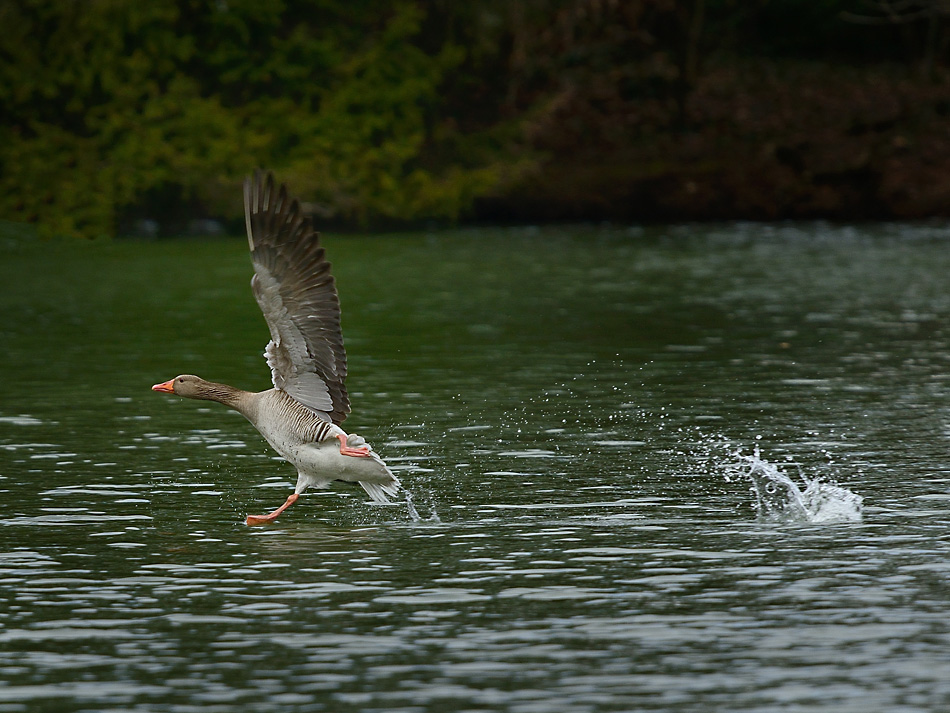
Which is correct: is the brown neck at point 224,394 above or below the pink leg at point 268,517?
above

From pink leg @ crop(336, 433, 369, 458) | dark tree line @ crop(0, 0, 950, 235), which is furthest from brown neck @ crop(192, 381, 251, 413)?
dark tree line @ crop(0, 0, 950, 235)

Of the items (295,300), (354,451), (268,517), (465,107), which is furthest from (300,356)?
(465,107)

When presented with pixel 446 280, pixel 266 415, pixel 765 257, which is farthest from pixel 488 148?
pixel 266 415

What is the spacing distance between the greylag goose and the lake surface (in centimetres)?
42

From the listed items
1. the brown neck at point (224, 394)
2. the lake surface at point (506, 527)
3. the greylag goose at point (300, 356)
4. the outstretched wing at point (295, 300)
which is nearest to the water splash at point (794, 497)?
the lake surface at point (506, 527)

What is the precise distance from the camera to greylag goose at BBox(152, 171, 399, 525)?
1138 centimetres

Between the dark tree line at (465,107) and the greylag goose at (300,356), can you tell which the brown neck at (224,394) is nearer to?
the greylag goose at (300,356)

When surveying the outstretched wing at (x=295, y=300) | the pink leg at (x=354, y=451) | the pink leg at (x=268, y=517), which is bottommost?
the pink leg at (x=268, y=517)

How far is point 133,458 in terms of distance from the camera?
47.2 feet

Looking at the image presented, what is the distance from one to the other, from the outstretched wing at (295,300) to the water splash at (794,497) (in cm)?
289

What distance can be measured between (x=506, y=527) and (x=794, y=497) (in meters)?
2.07

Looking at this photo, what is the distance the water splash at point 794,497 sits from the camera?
37.6ft

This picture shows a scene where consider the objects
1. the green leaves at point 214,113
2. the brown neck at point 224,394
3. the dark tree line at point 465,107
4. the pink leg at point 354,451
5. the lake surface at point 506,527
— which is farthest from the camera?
the green leaves at point 214,113

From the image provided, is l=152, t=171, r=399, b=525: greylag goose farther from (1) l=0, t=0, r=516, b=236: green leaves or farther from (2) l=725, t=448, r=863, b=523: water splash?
(1) l=0, t=0, r=516, b=236: green leaves
